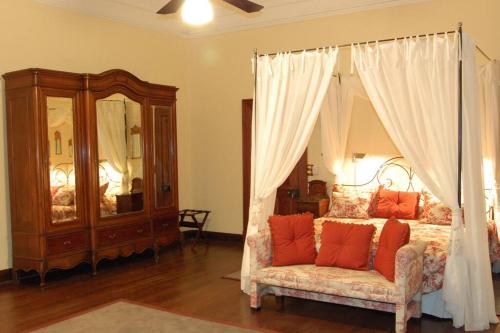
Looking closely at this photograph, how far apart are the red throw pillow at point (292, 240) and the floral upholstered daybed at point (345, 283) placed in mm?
85

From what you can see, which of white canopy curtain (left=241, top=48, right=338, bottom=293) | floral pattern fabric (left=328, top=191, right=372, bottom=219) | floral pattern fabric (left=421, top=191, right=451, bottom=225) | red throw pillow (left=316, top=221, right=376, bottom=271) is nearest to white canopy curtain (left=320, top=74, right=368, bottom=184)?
floral pattern fabric (left=328, top=191, right=372, bottom=219)

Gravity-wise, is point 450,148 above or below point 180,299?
above

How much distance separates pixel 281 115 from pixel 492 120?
241 cm

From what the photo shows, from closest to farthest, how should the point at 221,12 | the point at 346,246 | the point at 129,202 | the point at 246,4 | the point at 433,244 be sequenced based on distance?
the point at 246,4 < the point at 346,246 < the point at 433,244 < the point at 129,202 < the point at 221,12

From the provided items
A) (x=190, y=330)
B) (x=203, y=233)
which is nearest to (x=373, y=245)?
(x=190, y=330)

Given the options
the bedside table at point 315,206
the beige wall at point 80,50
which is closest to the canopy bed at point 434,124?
the bedside table at point 315,206

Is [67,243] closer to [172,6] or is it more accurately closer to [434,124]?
[172,6]

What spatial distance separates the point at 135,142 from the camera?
22.9 feet

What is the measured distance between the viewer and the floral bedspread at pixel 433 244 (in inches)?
181

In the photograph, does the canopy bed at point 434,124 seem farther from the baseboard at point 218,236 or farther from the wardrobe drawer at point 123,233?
the baseboard at point 218,236

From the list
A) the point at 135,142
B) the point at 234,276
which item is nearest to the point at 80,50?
the point at 135,142

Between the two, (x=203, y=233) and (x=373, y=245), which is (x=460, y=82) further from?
(x=203, y=233)

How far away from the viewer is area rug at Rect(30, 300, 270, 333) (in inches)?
177

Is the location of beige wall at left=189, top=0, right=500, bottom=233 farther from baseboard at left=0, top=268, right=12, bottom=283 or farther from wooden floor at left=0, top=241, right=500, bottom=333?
baseboard at left=0, top=268, right=12, bottom=283
